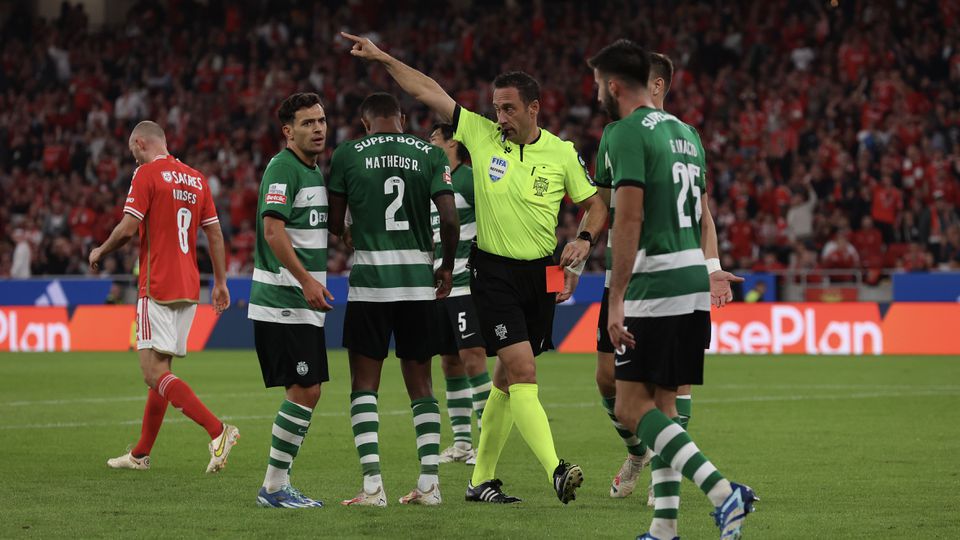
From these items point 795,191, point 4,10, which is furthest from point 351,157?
point 4,10

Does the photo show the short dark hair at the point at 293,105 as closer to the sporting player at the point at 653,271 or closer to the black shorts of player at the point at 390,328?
the black shorts of player at the point at 390,328

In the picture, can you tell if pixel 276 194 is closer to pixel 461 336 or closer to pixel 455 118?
pixel 455 118

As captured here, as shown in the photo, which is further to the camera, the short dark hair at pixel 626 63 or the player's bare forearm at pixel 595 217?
the player's bare forearm at pixel 595 217

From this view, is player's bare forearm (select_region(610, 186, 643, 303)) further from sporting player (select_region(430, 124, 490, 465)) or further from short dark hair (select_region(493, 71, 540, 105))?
sporting player (select_region(430, 124, 490, 465))

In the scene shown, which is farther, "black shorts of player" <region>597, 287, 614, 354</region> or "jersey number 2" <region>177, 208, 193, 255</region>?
"jersey number 2" <region>177, 208, 193, 255</region>

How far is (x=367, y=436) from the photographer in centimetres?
772

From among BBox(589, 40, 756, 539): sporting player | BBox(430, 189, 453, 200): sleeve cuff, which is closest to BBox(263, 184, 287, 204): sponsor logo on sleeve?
BBox(430, 189, 453, 200): sleeve cuff

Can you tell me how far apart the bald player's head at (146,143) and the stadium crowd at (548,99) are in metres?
16.1

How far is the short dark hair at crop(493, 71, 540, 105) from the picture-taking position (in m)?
7.75

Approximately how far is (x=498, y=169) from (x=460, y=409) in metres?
3.00

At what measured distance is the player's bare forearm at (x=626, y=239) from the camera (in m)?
5.96

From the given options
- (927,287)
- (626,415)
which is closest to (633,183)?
(626,415)

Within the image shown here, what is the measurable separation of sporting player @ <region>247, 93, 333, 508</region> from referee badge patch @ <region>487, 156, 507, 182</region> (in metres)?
0.98

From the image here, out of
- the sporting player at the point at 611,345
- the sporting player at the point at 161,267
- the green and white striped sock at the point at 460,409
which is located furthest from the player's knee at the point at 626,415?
the sporting player at the point at 161,267
